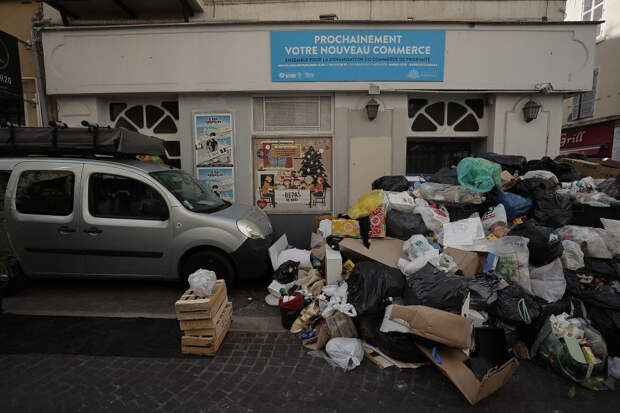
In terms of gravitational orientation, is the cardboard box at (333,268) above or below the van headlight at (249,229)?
below

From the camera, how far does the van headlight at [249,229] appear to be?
14.2 ft

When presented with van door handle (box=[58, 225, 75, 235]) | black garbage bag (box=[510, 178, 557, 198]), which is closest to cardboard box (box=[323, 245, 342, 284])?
black garbage bag (box=[510, 178, 557, 198])

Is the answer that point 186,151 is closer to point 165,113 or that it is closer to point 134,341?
point 165,113

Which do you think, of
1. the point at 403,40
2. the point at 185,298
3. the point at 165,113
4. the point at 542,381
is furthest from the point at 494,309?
the point at 165,113

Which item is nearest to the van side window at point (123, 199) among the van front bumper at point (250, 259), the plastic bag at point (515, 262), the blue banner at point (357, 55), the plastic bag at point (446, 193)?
the van front bumper at point (250, 259)

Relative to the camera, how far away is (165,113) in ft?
24.9

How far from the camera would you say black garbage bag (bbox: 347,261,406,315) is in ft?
10.5

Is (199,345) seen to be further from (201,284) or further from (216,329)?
(201,284)

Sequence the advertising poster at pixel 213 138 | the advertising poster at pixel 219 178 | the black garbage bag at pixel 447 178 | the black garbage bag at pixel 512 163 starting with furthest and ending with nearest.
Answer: the advertising poster at pixel 219 178 → the advertising poster at pixel 213 138 → the black garbage bag at pixel 512 163 → the black garbage bag at pixel 447 178

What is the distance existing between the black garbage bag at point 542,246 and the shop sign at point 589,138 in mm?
14524

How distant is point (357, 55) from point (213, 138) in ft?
12.6

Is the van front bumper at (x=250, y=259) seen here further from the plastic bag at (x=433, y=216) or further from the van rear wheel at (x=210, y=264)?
the plastic bag at (x=433, y=216)

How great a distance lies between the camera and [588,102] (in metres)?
14.6

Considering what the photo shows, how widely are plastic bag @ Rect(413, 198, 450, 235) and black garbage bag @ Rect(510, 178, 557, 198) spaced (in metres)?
1.28
